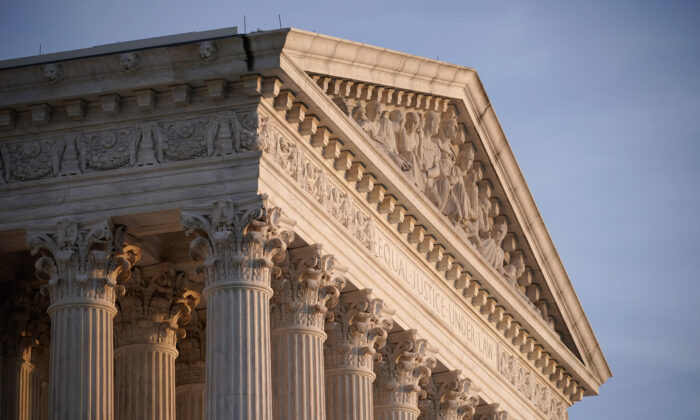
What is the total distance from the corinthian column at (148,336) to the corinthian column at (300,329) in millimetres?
3312

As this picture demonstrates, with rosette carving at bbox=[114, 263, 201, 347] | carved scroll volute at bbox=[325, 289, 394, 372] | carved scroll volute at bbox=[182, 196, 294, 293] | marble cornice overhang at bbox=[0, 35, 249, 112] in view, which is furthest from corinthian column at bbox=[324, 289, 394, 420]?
marble cornice overhang at bbox=[0, 35, 249, 112]

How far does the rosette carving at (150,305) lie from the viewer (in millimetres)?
40312

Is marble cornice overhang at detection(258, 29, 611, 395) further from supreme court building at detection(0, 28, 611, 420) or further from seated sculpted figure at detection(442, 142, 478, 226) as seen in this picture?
seated sculpted figure at detection(442, 142, 478, 226)

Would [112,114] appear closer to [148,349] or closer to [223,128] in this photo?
[223,128]

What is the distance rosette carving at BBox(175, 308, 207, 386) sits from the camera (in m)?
44.4

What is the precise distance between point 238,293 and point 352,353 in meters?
7.10

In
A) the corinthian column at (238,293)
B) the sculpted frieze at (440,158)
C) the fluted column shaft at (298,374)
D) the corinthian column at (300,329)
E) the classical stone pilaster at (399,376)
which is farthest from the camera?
the classical stone pilaster at (399,376)

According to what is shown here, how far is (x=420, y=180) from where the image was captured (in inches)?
1801

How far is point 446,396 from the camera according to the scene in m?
47.8

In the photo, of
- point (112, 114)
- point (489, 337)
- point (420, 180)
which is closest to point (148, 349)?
point (112, 114)

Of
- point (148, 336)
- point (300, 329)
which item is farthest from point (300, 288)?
point (148, 336)

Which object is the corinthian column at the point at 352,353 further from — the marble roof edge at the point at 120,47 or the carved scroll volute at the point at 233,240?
the marble roof edge at the point at 120,47

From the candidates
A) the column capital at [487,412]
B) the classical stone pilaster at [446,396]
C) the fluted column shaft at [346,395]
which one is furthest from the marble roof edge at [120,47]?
the column capital at [487,412]

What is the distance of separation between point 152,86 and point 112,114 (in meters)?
1.12
